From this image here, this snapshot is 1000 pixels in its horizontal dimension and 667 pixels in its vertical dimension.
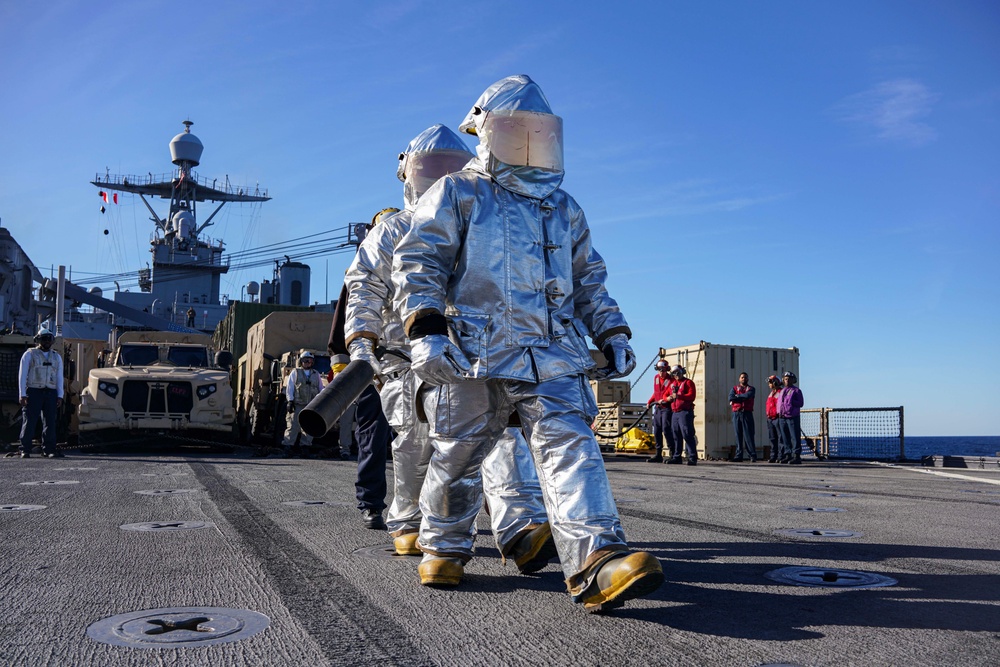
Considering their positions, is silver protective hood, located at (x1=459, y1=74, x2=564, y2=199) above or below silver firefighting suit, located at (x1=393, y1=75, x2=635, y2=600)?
above

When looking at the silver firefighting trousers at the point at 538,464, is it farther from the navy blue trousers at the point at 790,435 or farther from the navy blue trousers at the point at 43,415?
the navy blue trousers at the point at 790,435

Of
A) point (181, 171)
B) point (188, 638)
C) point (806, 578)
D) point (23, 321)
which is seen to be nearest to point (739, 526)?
point (806, 578)

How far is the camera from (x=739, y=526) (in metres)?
5.20

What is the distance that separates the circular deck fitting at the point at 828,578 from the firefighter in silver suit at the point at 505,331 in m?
0.95

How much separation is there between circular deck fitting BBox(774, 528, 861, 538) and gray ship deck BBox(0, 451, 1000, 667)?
0.04m

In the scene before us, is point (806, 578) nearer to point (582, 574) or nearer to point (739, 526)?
point (582, 574)

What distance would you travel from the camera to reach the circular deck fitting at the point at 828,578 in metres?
3.39

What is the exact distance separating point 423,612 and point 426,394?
96 cm

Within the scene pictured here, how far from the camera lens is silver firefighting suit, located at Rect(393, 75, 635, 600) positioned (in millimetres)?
3217

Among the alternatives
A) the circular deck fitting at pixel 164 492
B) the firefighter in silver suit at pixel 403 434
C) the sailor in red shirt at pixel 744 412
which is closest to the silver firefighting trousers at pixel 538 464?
the firefighter in silver suit at pixel 403 434

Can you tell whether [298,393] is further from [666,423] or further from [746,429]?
[746,429]

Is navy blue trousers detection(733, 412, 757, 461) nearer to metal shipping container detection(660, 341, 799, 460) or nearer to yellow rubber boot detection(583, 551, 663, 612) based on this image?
metal shipping container detection(660, 341, 799, 460)

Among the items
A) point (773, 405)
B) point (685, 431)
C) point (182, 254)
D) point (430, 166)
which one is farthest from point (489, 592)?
point (182, 254)

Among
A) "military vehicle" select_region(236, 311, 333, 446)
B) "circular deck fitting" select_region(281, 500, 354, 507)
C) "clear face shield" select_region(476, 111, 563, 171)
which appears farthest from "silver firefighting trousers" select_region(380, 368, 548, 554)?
"military vehicle" select_region(236, 311, 333, 446)
